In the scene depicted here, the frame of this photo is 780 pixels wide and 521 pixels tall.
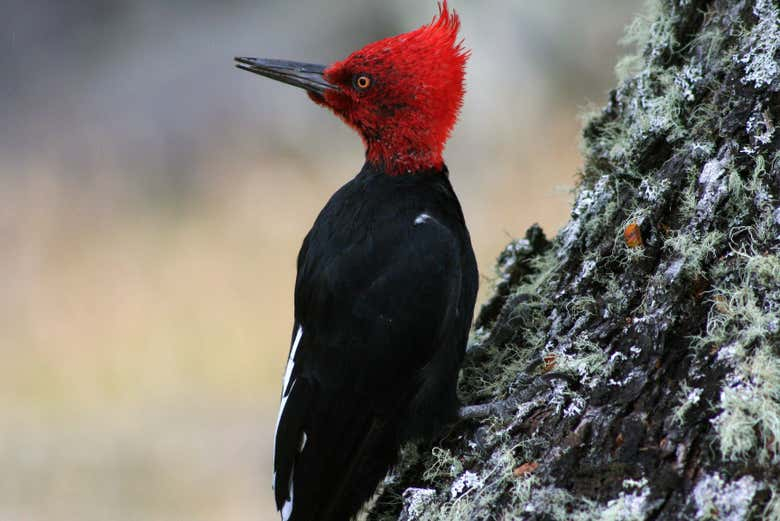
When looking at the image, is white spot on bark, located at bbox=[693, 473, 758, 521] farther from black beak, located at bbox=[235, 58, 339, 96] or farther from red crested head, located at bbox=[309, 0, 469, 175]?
black beak, located at bbox=[235, 58, 339, 96]

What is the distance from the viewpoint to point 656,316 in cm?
165

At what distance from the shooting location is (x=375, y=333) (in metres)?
2.08

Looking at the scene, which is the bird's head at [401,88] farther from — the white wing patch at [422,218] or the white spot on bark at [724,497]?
the white spot on bark at [724,497]

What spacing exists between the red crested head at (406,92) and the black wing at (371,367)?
27 cm

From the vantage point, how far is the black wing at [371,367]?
2.08 metres

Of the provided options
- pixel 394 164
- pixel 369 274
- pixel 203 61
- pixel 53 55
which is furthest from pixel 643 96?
pixel 53 55

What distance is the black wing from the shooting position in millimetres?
2082

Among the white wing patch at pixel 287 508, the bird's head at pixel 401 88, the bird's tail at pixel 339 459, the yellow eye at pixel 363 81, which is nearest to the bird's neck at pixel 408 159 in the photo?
the bird's head at pixel 401 88

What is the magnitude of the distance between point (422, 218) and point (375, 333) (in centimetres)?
32

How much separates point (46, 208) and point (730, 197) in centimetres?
398

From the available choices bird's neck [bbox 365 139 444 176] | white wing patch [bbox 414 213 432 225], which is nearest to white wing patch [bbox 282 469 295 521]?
white wing patch [bbox 414 213 432 225]

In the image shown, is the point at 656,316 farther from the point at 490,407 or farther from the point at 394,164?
the point at 394,164

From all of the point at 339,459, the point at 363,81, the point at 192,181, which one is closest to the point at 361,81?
the point at 363,81

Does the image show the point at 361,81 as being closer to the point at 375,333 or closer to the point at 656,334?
the point at 375,333
